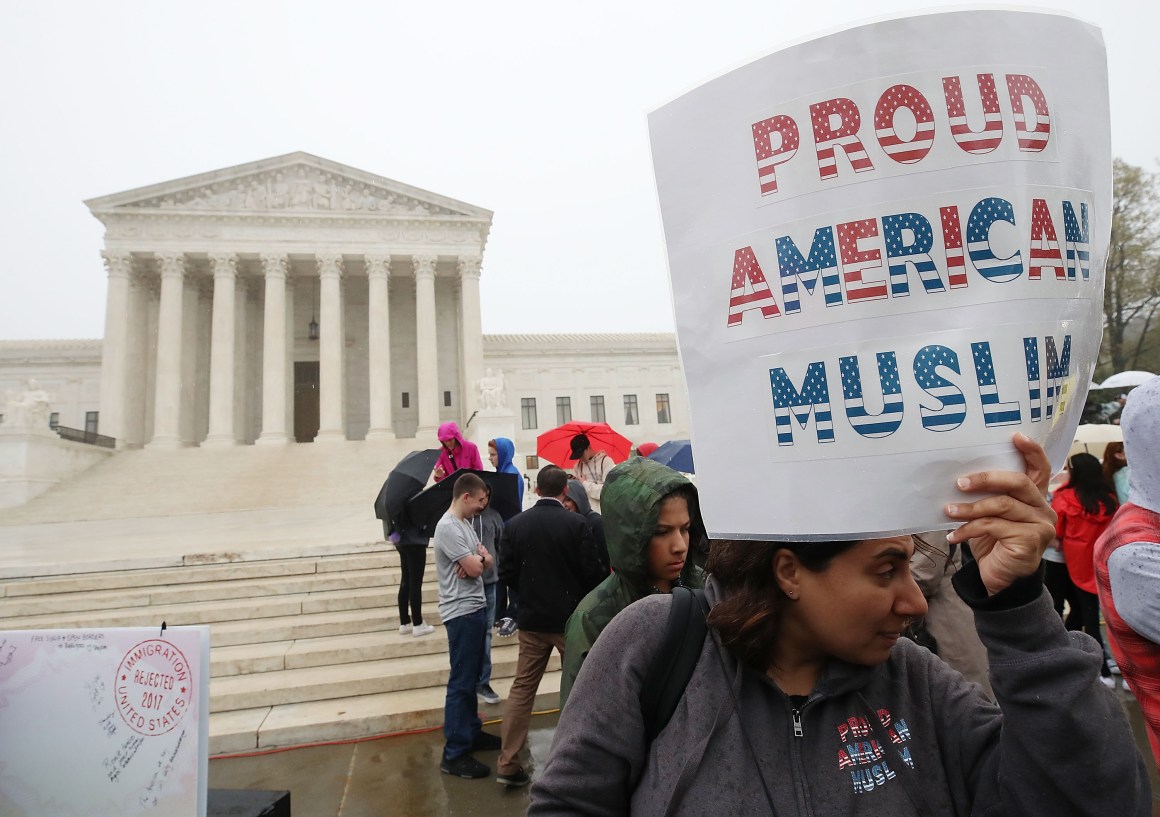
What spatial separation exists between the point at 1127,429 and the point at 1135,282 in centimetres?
2911

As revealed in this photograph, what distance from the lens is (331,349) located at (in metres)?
33.0

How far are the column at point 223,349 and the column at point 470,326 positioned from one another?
11654 mm

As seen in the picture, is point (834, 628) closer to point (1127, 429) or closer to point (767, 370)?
point (767, 370)

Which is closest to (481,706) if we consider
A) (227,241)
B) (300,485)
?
(300,485)

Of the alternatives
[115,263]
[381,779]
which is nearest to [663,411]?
[115,263]

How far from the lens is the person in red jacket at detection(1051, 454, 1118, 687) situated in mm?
5113

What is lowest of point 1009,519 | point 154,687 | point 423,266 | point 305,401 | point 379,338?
point 154,687

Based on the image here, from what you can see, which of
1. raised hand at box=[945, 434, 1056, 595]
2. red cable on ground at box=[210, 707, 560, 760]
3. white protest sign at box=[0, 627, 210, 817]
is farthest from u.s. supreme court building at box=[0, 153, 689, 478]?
raised hand at box=[945, 434, 1056, 595]

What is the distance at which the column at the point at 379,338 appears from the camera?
108 feet

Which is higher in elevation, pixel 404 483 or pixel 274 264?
pixel 274 264

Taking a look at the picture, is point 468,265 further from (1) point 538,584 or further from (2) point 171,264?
(1) point 538,584

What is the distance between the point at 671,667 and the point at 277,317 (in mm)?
35423

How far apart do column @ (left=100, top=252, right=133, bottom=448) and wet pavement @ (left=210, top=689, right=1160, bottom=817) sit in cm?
3249

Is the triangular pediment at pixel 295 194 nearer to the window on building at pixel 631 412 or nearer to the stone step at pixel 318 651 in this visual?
the window on building at pixel 631 412
